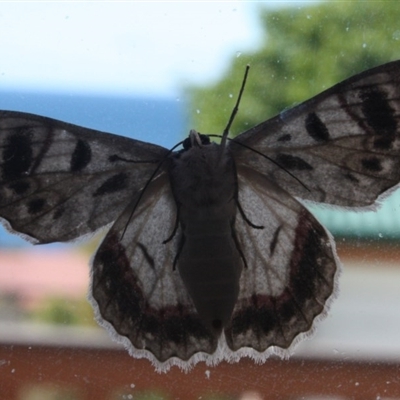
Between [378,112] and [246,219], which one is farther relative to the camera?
[246,219]

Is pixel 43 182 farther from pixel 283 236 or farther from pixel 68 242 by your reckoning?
pixel 283 236

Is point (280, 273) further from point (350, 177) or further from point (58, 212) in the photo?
point (58, 212)

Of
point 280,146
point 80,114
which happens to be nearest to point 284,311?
point 280,146

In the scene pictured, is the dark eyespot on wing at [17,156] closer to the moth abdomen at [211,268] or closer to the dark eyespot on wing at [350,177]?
the moth abdomen at [211,268]

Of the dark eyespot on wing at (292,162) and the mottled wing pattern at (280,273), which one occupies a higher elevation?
the dark eyespot on wing at (292,162)

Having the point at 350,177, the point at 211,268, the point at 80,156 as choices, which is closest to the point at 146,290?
the point at 211,268

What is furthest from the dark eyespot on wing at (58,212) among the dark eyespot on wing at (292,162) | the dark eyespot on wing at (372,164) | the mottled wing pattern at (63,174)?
the dark eyespot on wing at (372,164)
